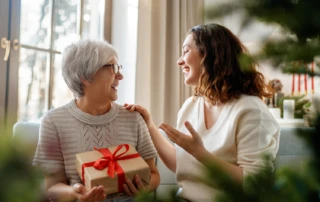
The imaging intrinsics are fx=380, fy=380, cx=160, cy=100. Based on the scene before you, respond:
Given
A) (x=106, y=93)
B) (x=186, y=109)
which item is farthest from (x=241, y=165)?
(x=106, y=93)

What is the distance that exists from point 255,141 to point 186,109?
41 centimetres

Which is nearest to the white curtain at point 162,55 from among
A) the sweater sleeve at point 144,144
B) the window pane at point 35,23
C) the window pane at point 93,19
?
the window pane at point 93,19

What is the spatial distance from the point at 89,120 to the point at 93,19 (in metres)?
1.22

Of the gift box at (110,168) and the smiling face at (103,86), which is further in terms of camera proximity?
the smiling face at (103,86)

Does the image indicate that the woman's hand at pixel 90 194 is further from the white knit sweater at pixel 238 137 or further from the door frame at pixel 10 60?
the door frame at pixel 10 60

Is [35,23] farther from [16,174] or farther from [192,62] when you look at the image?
[16,174]

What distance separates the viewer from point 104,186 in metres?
1.26

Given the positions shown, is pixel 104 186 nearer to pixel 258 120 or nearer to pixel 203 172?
pixel 258 120

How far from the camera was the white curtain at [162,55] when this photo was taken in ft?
8.22

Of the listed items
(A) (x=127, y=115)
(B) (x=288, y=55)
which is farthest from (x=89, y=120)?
(B) (x=288, y=55)

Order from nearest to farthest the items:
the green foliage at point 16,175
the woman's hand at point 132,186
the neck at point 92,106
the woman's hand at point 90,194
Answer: the green foliage at point 16,175 → the woman's hand at point 90,194 → the woman's hand at point 132,186 → the neck at point 92,106

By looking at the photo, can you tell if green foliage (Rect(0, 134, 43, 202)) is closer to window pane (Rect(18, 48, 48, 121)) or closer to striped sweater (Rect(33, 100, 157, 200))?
striped sweater (Rect(33, 100, 157, 200))

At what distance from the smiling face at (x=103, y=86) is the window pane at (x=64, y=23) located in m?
0.87

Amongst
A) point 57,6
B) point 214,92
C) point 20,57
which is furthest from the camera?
point 57,6
